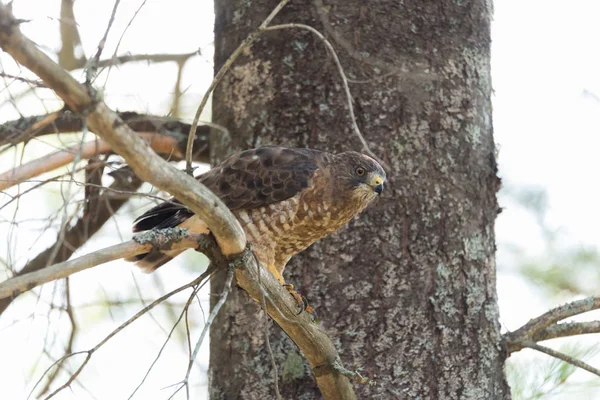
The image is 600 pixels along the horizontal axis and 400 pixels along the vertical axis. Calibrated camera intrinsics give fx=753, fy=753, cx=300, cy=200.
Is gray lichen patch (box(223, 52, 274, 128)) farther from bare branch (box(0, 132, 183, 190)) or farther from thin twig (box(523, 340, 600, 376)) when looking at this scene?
thin twig (box(523, 340, 600, 376))

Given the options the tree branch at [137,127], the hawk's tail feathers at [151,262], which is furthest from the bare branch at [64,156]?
the hawk's tail feathers at [151,262]

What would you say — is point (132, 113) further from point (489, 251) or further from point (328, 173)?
point (489, 251)

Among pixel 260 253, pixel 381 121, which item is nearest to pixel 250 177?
pixel 260 253

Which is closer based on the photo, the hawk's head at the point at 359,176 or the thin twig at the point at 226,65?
the thin twig at the point at 226,65

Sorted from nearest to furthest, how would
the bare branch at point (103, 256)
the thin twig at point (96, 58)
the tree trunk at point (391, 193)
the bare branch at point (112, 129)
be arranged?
the bare branch at point (112, 129), the thin twig at point (96, 58), the bare branch at point (103, 256), the tree trunk at point (391, 193)

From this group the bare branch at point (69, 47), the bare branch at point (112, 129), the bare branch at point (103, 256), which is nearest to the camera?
the bare branch at point (112, 129)

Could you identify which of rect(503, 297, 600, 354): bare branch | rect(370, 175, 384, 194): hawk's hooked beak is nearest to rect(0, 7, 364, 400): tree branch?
rect(370, 175, 384, 194): hawk's hooked beak

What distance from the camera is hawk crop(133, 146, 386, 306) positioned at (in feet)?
10.3

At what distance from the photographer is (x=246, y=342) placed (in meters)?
3.18

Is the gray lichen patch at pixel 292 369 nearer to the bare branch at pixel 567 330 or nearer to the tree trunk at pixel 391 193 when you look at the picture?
the tree trunk at pixel 391 193

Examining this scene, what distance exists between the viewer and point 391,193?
3.20m

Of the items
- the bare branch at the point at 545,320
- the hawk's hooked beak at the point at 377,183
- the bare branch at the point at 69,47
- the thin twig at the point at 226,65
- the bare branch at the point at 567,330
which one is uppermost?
the bare branch at the point at 69,47

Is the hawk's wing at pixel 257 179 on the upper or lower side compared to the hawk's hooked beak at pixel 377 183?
upper

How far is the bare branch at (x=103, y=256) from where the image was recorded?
5.64 feet
